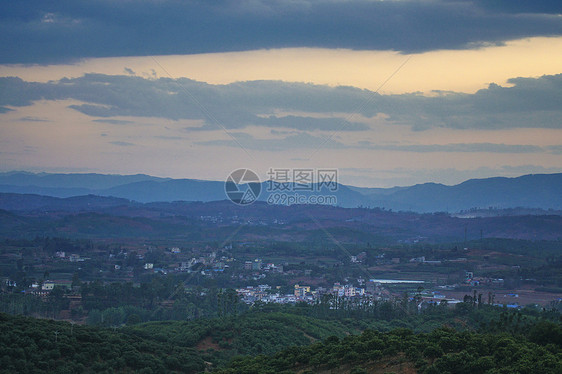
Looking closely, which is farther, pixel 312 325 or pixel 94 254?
pixel 94 254

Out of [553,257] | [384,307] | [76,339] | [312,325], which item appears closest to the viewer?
[76,339]

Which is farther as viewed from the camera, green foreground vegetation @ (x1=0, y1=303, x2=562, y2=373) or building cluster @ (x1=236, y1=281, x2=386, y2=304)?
building cluster @ (x1=236, y1=281, x2=386, y2=304)

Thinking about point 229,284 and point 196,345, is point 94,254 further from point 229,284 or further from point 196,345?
point 196,345

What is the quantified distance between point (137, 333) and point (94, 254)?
74721mm

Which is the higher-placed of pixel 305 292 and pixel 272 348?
pixel 272 348

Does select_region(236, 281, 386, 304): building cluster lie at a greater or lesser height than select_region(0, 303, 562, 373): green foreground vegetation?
lesser

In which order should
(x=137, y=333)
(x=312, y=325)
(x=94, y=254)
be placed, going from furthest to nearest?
(x=94, y=254)
(x=312, y=325)
(x=137, y=333)

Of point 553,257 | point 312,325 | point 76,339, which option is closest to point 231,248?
point 553,257

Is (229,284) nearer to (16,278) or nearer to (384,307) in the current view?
(16,278)

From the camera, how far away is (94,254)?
103312mm

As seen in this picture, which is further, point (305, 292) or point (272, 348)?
point (305, 292)

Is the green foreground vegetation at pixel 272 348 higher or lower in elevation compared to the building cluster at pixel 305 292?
higher

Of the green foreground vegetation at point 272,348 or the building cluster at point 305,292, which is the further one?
the building cluster at point 305,292

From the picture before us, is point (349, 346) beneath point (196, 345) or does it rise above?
above
